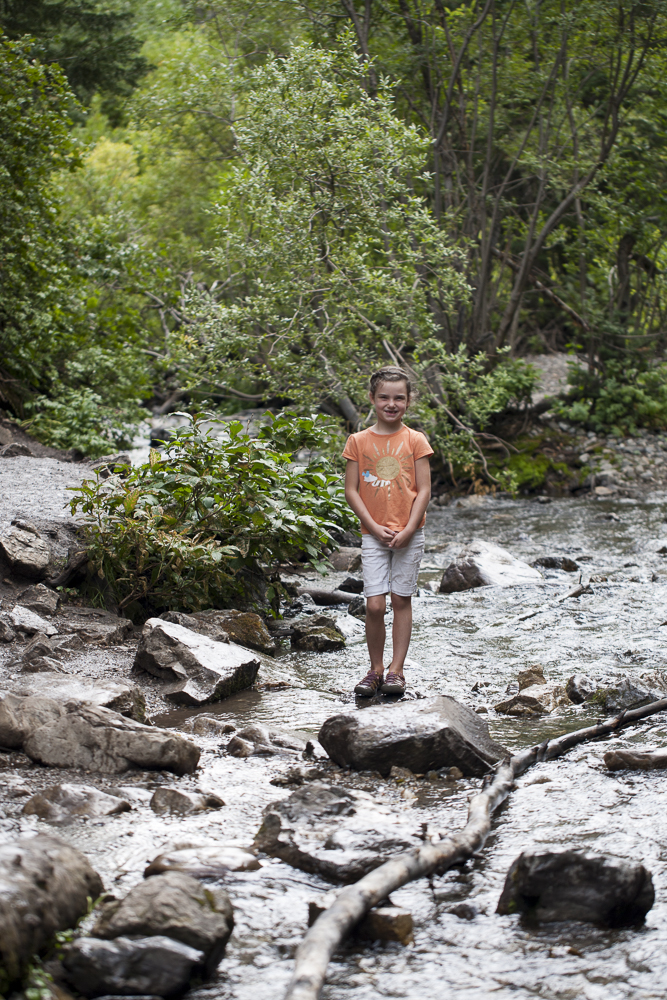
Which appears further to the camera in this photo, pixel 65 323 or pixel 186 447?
pixel 65 323

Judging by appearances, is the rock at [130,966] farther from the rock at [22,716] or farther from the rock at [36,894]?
the rock at [22,716]

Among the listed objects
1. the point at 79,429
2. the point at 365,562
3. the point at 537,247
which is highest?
the point at 537,247

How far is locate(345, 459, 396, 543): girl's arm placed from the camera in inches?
202

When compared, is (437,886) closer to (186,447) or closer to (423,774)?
(423,774)

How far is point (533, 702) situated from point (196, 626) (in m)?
2.42

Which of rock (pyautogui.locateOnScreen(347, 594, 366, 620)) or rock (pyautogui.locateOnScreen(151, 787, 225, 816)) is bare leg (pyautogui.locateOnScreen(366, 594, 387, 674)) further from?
rock (pyautogui.locateOnScreen(347, 594, 366, 620))

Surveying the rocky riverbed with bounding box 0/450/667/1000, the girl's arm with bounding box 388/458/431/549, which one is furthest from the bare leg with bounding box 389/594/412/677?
the girl's arm with bounding box 388/458/431/549

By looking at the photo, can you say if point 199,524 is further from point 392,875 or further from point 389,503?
point 392,875

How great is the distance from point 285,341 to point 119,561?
819 centimetres

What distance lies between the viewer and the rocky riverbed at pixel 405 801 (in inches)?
97.0

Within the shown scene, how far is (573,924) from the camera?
8.68ft

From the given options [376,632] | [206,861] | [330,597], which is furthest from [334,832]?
[330,597]

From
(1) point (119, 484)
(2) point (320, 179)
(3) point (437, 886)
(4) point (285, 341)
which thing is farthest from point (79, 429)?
(3) point (437, 886)

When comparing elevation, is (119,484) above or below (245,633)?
above
